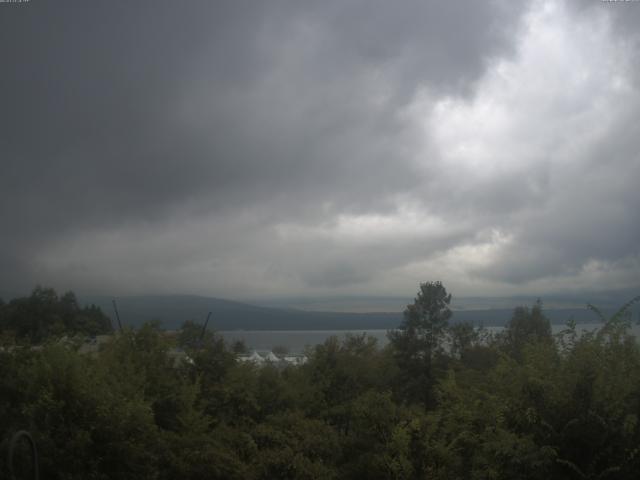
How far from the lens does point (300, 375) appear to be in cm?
3172

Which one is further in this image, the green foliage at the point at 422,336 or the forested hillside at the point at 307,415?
the green foliage at the point at 422,336

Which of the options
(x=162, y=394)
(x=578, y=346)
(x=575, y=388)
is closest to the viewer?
(x=575, y=388)

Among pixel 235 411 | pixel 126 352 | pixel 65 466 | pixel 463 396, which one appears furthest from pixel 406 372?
pixel 65 466

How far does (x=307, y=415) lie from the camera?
29.2 meters

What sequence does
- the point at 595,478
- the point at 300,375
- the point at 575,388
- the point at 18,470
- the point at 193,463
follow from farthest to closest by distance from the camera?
the point at 300,375
the point at 193,463
the point at 18,470
the point at 575,388
the point at 595,478

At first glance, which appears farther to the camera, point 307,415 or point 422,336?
point 422,336

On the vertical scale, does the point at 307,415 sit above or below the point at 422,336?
below

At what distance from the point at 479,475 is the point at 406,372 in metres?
34.6

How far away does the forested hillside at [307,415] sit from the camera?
34.2 feet

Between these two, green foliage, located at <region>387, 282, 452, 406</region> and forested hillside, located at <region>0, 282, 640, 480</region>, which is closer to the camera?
forested hillside, located at <region>0, 282, 640, 480</region>

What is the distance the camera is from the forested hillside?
10422 millimetres

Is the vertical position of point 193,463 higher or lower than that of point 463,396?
lower

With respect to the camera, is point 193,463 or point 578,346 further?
point 193,463

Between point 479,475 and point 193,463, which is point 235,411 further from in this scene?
point 479,475
